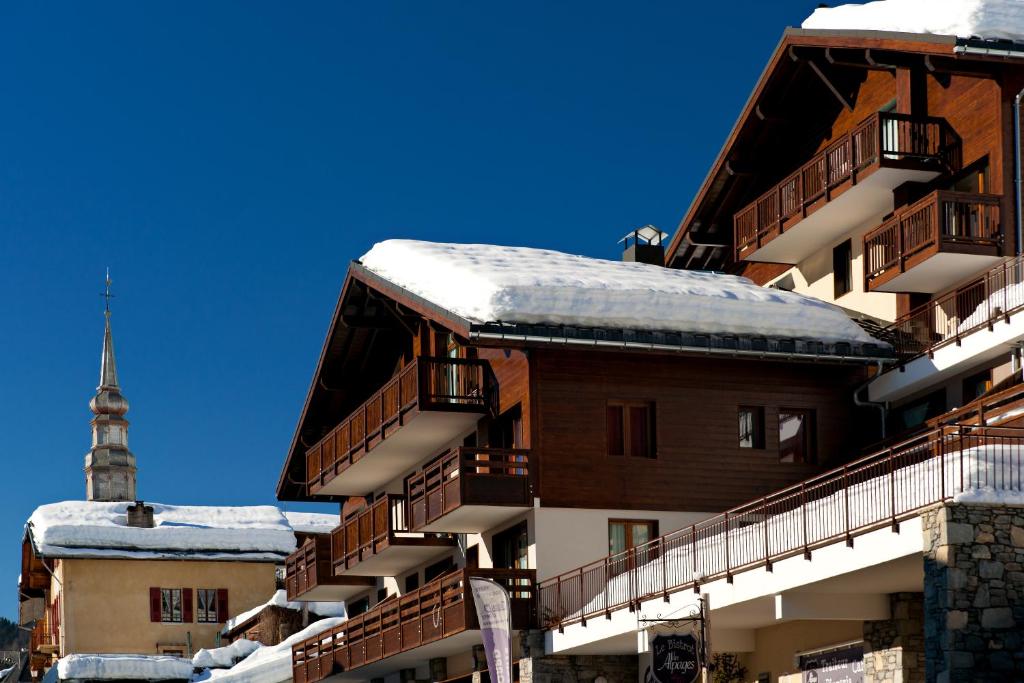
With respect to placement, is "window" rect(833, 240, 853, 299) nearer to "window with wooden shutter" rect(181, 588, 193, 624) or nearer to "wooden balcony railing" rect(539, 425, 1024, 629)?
"wooden balcony railing" rect(539, 425, 1024, 629)

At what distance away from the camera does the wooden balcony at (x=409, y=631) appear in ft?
112

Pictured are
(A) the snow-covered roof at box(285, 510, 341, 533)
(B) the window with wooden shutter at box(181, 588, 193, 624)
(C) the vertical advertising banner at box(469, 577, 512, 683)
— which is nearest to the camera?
(C) the vertical advertising banner at box(469, 577, 512, 683)

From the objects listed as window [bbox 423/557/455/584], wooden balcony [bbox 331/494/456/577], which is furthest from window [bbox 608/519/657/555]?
window [bbox 423/557/455/584]

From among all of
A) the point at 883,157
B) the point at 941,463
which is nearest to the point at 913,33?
the point at 883,157

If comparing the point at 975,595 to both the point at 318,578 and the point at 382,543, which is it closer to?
the point at 382,543

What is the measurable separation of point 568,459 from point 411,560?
9.38 m

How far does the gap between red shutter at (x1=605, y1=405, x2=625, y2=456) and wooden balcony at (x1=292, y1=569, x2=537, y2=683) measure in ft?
9.56

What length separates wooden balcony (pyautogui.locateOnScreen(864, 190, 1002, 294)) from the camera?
111 feet

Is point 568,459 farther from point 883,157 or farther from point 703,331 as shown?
point 883,157

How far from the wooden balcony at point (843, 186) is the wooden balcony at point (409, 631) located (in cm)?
999

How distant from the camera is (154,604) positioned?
70.6 meters

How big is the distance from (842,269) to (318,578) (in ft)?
52.2

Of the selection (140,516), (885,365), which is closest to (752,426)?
(885,365)

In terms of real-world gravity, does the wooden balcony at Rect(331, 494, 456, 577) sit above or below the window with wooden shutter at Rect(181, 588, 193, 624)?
above
